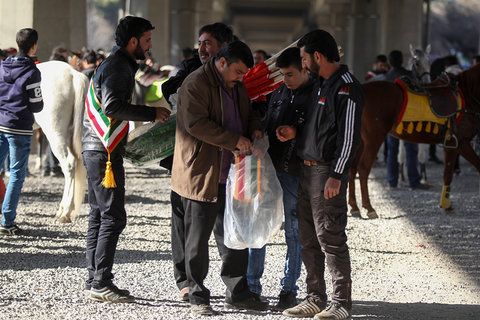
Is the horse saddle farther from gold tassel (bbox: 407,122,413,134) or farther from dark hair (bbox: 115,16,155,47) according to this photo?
dark hair (bbox: 115,16,155,47)

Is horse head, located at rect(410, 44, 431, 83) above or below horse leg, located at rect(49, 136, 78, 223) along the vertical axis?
above

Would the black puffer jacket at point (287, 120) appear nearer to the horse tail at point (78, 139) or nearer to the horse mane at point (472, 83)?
the horse tail at point (78, 139)

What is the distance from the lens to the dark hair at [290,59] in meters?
6.04

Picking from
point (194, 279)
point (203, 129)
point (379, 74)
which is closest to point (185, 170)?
point (203, 129)

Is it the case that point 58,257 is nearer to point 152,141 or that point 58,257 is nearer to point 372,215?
point 152,141

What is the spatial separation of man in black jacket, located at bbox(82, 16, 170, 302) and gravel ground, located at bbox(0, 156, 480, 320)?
0.33 m

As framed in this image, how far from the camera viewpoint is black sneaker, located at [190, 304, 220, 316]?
19.7 ft

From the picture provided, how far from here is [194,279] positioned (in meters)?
6.03

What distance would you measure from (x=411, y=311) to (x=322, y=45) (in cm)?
222

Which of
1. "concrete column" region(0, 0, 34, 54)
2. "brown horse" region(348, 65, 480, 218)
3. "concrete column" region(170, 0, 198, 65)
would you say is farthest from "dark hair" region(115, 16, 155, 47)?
"concrete column" region(170, 0, 198, 65)

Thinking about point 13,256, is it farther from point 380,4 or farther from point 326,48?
point 380,4

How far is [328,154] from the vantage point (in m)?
5.75

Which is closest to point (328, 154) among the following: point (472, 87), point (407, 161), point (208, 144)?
point (208, 144)

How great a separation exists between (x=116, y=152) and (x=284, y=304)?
174cm
